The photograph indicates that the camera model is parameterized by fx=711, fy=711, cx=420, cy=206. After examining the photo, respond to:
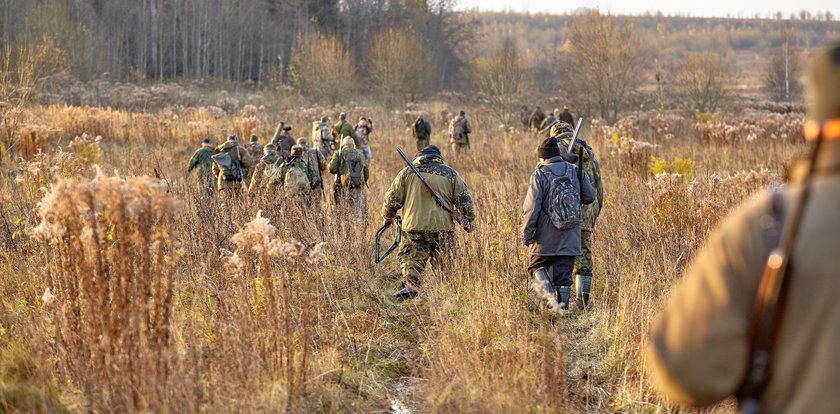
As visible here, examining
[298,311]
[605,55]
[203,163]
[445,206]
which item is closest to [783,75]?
[605,55]

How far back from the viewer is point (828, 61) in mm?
1601

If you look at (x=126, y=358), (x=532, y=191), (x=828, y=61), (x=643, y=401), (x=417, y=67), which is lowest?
(x=643, y=401)

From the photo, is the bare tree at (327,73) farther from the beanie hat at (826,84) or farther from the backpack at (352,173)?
the beanie hat at (826,84)

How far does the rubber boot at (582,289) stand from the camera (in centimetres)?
629

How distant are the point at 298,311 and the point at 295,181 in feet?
14.5

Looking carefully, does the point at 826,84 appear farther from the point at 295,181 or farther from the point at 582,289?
the point at 295,181

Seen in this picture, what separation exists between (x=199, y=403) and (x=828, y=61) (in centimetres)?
305

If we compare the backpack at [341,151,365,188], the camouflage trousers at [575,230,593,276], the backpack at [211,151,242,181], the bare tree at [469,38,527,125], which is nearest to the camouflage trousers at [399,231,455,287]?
the camouflage trousers at [575,230,593,276]

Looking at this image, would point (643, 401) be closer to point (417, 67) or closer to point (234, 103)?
point (234, 103)

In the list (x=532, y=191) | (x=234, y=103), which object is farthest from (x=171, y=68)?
(x=532, y=191)

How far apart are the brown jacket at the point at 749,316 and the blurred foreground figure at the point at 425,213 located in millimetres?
4746

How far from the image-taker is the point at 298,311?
197 inches

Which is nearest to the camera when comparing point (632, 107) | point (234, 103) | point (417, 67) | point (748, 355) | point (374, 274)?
point (748, 355)

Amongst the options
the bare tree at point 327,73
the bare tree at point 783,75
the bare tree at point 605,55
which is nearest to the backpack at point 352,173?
the bare tree at point 605,55
